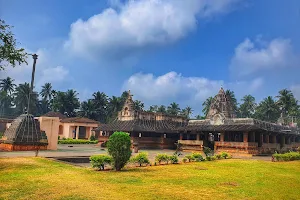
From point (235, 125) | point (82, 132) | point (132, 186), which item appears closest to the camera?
point (132, 186)

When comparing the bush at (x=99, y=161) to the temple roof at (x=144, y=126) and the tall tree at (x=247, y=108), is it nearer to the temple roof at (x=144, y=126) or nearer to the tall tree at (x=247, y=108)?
the temple roof at (x=144, y=126)

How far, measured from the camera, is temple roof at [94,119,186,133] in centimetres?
4278

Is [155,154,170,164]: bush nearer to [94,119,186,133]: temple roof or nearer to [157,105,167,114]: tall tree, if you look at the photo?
[94,119,186,133]: temple roof

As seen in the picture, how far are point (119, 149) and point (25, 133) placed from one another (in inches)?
697

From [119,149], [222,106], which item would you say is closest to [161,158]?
[119,149]

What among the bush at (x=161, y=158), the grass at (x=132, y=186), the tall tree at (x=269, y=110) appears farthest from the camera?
the tall tree at (x=269, y=110)

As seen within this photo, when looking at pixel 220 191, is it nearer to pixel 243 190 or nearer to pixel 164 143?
pixel 243 190

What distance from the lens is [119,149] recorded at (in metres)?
15.1

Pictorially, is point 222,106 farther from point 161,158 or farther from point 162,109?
point 162,109

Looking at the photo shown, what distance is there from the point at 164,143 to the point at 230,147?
43.9 feet

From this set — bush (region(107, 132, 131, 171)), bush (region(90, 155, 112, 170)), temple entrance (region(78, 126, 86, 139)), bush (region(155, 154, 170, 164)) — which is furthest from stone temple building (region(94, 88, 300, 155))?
bush (region(90, 155, 112, 170))

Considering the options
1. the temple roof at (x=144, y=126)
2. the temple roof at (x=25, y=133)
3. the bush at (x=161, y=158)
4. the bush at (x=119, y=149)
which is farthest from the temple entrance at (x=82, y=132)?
the bush at (x=119, y=149)

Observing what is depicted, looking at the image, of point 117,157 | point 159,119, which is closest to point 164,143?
point 159,119

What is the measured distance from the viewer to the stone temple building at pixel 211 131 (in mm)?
34344
